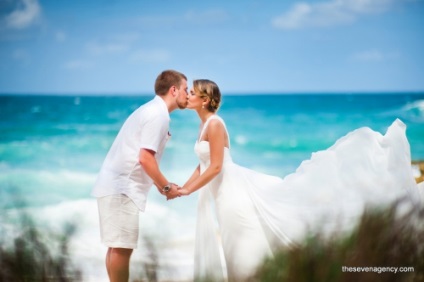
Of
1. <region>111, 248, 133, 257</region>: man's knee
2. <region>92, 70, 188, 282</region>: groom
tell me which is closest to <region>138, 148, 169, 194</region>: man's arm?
<region>92, 70, 188, 282</region>: groom

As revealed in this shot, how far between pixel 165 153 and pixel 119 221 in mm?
6012

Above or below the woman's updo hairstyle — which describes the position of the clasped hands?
below

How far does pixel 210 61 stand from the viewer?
25.5 ft

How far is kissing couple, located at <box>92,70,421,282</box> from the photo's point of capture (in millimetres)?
3320

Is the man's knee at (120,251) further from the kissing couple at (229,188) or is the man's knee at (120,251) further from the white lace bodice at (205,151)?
the white lace bodice at (205,151)

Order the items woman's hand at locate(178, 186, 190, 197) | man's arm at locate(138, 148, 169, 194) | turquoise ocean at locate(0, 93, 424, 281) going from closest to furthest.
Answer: man's arm at locate(138, 148, 169, 194) < woman's hand at locate(178, 186, 190, 197) < turquoise ocean at locate(0, 93, 424, 281)

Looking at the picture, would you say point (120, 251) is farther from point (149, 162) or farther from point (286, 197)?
point (286, 197)

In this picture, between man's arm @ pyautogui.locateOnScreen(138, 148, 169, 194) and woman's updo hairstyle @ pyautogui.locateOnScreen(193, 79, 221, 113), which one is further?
woman's updo hairstyle @ pyautogui.locateOnScreen(193, 79, 221, 113)

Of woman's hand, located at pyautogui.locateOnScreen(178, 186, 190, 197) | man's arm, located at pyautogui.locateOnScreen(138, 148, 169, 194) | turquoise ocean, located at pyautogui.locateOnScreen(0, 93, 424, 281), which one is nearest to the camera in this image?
man's arm, located at pyautogui.locateOnScreen(138, 148, 169, 194)

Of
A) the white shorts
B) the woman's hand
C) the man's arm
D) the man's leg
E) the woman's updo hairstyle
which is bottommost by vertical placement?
the man's leg

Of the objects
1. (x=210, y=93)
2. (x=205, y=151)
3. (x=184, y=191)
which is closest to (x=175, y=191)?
(x=184, y=191)

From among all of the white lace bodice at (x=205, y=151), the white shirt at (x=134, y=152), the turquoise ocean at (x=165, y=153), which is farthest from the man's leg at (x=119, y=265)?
the white lace bodice at (x=205, y=151)

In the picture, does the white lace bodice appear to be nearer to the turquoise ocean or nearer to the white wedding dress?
the white wedding dress

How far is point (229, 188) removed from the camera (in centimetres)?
344
